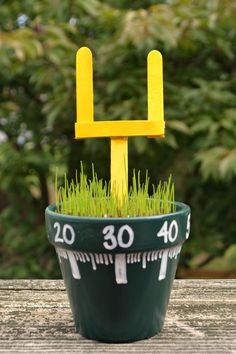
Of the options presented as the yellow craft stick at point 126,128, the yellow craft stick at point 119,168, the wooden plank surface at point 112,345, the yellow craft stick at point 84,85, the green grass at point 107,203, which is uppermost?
the yellow craft stick at point 84,85

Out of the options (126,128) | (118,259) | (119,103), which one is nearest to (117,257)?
(118,259)

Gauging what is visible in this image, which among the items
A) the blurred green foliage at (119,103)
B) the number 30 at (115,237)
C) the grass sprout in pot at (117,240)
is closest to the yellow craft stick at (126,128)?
the grass sprout in pot at (117,240)

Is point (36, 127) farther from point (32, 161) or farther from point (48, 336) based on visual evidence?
point (48, 336)

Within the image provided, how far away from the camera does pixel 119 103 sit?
1.21 m

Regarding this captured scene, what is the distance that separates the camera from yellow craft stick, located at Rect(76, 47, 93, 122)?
0.50 metres

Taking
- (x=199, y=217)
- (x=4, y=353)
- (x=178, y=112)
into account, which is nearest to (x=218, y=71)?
(x=178, y=112)

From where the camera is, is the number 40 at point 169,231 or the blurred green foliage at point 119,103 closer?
the number 40 at point 169,231

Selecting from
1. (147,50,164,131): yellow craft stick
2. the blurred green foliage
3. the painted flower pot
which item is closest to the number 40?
the painted flower pot

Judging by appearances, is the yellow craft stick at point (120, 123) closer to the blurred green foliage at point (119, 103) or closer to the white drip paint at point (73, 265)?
the white drip paint at point (73, 265)

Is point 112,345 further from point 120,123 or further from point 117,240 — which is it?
point 120,123

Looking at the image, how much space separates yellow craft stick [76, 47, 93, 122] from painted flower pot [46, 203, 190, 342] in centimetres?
11

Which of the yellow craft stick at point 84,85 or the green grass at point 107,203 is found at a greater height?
the yellow craft stick at point 84,85

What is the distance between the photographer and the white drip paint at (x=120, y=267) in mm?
447

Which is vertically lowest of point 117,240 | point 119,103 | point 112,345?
point 112,345
